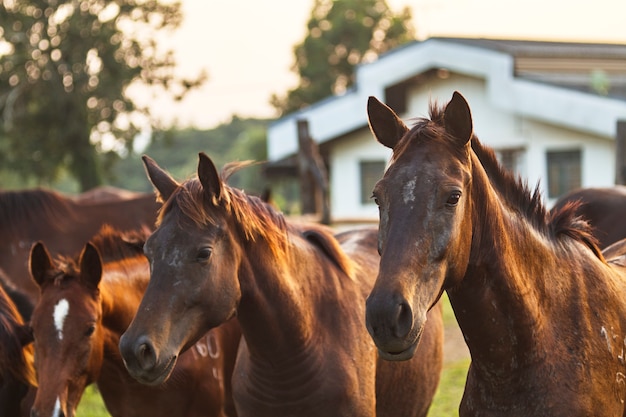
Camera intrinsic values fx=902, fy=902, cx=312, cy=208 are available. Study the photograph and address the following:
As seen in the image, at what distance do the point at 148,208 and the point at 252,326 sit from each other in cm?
527

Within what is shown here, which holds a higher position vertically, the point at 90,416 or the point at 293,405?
the point at 293,405

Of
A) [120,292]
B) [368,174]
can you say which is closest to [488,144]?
[368,174]

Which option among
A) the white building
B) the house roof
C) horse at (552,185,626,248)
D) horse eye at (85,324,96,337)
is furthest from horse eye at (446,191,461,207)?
the house roof

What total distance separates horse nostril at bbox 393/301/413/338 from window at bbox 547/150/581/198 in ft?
59.2

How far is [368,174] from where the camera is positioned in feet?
77.1

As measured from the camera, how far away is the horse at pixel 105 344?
4656 mm

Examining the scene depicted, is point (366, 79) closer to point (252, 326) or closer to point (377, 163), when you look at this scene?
point (377, 163)

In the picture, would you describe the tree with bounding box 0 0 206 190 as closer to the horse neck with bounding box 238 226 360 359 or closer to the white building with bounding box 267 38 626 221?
the white building with bounding box 267 38 626 221

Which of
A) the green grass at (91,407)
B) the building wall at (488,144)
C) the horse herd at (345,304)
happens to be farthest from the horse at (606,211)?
the building wall at (488,144)

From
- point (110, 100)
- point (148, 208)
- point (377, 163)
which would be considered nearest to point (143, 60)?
point (110, 100)

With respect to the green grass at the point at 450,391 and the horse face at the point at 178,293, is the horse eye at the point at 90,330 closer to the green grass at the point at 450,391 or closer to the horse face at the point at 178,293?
the horse face at the point at 178,293

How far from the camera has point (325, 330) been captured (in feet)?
14.9

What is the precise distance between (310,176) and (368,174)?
8.99 meters

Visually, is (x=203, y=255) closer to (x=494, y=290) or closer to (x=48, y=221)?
(x=494, y=290)
